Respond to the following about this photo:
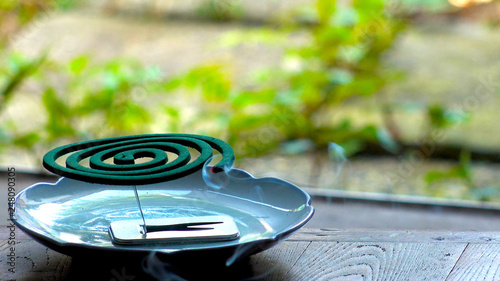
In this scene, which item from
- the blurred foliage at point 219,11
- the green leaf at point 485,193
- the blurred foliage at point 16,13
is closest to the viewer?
the green leaf at point 485,193

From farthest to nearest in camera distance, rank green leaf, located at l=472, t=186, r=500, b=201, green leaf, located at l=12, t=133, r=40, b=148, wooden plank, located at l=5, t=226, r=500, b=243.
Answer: green leaf, located at l=472, t=186, r=500, b=201 < green leaf, located at l=12, t=133, r=40, b=148 < wooden plank, located at l=5, t=226, r=500, b=243

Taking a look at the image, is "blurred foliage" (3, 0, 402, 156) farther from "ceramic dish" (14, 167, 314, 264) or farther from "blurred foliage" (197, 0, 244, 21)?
"blurred foliage" (197, 0, 244, 21)

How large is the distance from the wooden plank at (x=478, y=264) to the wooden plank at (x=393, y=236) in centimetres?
2

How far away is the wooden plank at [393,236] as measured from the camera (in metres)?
0.59

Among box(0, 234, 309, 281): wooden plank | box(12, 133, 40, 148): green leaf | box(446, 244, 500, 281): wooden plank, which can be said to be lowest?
box(12, 133, 40, 148): green leaf

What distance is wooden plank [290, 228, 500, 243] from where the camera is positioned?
0.59 m

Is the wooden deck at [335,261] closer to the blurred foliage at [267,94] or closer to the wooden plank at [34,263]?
the wooden plank at [34,263]

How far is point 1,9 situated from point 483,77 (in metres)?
1.75

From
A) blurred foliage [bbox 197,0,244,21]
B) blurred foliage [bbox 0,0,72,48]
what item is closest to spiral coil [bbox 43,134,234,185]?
blurred foliage [bbox 0,0,72,48]

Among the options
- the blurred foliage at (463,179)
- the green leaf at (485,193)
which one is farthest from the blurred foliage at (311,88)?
the green leaf at (485,193)

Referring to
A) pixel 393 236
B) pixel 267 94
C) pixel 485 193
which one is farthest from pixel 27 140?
pixel 485 193

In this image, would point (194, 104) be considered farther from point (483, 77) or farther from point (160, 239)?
point (160, 239)

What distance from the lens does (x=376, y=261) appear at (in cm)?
54

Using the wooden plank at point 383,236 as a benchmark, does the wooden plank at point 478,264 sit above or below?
below
